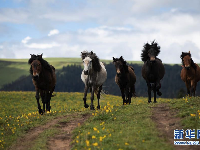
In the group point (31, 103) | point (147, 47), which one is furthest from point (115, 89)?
point (147, 47)

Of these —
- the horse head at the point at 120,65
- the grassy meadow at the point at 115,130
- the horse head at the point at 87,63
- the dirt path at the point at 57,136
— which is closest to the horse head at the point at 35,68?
the grassy meadow at the point at 115,130

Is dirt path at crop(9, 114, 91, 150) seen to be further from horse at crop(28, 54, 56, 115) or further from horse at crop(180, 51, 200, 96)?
horse at crop(180, 51, 200, 96)

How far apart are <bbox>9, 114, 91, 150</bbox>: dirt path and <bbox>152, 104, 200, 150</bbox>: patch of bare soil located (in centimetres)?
377

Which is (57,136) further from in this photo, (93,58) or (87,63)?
(93,58)

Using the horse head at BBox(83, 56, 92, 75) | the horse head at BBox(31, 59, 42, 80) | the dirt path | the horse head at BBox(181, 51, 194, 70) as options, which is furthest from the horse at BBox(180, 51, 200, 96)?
the horse head at BBox(31, 59, 42, 80)

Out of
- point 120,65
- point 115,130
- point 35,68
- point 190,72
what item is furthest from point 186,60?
point 35,68

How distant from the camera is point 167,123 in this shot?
12.3 metres

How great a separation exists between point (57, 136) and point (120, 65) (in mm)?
7915

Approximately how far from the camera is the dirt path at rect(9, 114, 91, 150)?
39.4ft

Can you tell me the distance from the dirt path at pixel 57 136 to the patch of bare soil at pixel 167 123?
3.77 metres

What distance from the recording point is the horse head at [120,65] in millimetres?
18952

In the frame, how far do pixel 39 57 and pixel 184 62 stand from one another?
10.1 meters

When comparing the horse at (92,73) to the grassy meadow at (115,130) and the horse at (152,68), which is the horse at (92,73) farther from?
the horse at (152,68)

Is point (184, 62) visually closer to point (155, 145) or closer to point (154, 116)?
point (154, 116)
